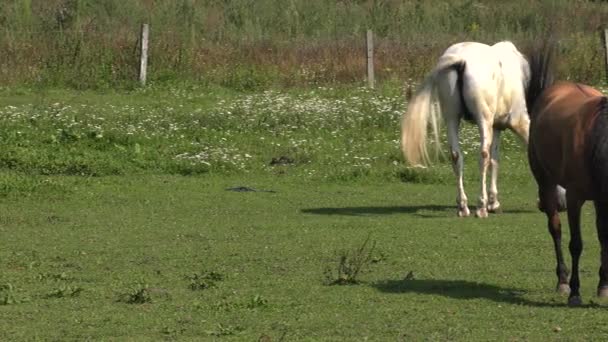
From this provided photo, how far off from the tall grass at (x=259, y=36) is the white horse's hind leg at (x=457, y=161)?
704cm

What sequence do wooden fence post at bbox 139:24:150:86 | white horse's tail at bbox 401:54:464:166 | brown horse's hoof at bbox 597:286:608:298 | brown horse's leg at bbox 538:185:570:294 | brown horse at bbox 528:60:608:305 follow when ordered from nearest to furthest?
1. brown horse at bbox 528:60:608:305
2. brown horse's hoof at bbox 597:286:608:298
3. brown horse's leg at bbox 538:185:570:294
4. white horse's tail at bbox 401:54:464:166
5. wooden fence post at bbox 139:24:150:86

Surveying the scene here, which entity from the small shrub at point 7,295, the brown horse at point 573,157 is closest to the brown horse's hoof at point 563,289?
the brown horse at point 573,157

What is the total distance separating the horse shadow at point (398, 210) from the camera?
49.6 feet

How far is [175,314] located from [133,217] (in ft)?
18.2

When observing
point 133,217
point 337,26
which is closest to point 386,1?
point 337,26

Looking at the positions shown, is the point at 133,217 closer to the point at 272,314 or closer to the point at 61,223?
the point at 61,223

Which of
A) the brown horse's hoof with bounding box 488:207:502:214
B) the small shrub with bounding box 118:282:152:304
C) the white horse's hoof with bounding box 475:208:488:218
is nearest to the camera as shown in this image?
the small shrub with bounding box 118:282:152:304

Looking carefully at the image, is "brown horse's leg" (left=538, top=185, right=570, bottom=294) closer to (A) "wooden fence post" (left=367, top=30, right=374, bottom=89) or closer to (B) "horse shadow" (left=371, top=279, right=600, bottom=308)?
(B) "horse shadow" (left=371, top=279, right=600, bottom=308)

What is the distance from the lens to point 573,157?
30.5 ft

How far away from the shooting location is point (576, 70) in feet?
79.4

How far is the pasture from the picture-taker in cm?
902

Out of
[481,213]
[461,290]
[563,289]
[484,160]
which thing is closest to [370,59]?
[484,160]

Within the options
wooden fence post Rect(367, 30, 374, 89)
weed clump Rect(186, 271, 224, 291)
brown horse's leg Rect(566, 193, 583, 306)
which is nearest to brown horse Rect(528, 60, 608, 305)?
brown horse's leg Rect(566, 193, 583, 306)

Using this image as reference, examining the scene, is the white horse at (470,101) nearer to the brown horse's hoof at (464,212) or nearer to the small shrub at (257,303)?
the brown horse's hoof at (464,212)
